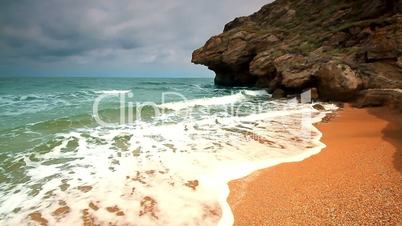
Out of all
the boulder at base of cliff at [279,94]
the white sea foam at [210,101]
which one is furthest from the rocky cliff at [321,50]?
the white sea foam at [210,101]

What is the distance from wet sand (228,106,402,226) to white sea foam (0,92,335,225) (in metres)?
0.37

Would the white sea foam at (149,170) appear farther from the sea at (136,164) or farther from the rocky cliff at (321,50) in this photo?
the rocky cliff at (321,50)

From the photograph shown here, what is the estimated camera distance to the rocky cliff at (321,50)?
594 inches

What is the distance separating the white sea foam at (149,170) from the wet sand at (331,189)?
365 mm

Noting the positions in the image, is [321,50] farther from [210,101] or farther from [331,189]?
[331,189]

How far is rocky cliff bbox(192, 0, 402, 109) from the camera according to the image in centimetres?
1508

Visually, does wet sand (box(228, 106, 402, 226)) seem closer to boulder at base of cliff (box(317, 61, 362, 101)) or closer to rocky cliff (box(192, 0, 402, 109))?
rocky cliff (box(192, 0, 402, 109))

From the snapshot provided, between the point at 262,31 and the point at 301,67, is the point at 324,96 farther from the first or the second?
the point at 262,31

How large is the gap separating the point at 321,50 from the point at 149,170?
750 inches

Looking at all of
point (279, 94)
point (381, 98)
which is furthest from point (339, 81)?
point (279, 94)

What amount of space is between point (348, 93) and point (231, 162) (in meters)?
11.4

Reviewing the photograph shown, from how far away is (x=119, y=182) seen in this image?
549 cm

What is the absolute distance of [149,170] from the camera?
6.10m

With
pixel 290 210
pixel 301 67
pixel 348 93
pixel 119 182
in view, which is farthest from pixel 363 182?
pixel 301 67
